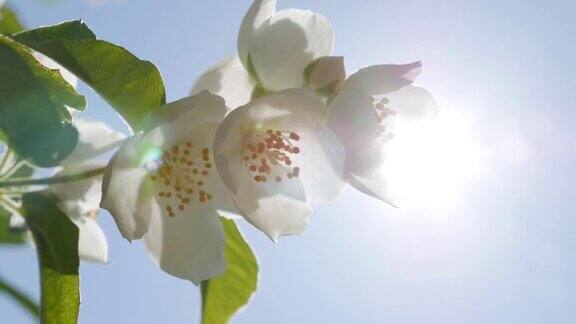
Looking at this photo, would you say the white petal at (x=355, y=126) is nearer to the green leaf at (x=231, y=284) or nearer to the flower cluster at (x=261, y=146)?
the flower cluster at (x=261, y=146)

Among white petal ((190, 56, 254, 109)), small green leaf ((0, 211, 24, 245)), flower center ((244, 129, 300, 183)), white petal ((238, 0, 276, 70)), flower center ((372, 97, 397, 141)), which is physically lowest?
small green leaf ((0, 211, 24, 245))

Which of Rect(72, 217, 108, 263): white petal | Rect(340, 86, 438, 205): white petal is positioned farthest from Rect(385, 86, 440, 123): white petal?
Rect(72, 217, 108, 263): white petal

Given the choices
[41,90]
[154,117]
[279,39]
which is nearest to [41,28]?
[41,90]

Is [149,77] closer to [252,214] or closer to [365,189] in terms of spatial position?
[252,214]

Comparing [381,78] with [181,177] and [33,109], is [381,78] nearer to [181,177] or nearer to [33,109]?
[181,177]

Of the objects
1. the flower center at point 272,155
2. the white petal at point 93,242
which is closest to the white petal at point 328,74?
the flower center at point 272,155

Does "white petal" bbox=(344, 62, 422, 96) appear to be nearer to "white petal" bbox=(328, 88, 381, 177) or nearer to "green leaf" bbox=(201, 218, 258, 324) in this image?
"white petal" bbox=(328, 88, 381, 177)
